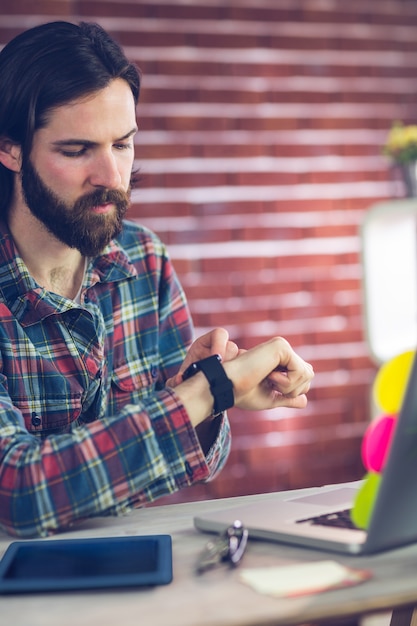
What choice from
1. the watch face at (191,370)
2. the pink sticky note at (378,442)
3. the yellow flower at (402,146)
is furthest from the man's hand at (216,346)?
the yellow flower at (402,146)

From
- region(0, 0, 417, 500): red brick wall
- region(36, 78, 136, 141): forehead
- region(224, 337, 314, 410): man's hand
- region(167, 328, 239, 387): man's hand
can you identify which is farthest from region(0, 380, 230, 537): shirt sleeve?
region(0, 0, 417, 500): red brick wall

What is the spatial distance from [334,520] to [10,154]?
103 centimetres

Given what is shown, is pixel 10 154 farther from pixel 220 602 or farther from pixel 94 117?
pixel 220 602

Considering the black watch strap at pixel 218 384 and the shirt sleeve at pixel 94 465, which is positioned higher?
the black watch strap at pixel 218 384

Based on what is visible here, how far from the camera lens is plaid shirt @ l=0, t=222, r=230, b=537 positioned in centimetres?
110

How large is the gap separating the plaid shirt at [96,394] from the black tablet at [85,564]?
0.25ft

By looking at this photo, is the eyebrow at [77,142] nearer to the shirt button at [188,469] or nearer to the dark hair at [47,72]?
the dark hair at [47,72]

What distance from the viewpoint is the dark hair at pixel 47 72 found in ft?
5.19

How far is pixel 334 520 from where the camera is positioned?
1026 mm

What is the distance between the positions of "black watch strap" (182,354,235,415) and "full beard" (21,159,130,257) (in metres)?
0.48

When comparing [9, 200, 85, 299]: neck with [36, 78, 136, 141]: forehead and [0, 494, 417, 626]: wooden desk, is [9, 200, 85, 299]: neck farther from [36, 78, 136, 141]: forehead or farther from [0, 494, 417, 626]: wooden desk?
[0, 494, 417, 626]: wooden desk

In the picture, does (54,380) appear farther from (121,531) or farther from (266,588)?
(266,588)

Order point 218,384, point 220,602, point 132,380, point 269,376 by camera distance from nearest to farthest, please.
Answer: point 220,602 → point 218,384 → point 269,376 → point 132,380

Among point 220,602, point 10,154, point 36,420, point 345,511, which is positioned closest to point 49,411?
point 36,420
